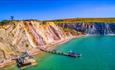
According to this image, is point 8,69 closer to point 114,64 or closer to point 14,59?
point 14,59

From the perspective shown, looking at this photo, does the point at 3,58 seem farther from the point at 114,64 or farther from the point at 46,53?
the point at 114,64

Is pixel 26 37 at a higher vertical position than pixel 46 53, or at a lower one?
higher

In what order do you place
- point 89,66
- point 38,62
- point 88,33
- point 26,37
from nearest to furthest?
point 89,66, point 38,62, point 26,37, point 88,33

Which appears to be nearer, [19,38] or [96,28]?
[19,38]

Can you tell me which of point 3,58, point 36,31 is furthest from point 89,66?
point 36,31

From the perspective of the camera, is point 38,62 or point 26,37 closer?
point 38,62

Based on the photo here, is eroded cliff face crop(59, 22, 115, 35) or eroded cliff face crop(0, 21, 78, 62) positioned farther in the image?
eroded cliff face crop(59, 22, 115, 35)

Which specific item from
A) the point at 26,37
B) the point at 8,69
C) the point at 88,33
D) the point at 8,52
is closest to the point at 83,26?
the point at 88,33

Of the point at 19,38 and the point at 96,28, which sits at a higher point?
the point at 19,38

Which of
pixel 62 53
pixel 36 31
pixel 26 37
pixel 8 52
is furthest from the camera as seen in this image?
pixel 36 31

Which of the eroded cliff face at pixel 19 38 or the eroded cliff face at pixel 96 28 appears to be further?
the eroded cliff face at pixel 96 28
